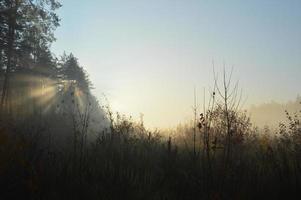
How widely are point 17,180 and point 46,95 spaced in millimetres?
42795

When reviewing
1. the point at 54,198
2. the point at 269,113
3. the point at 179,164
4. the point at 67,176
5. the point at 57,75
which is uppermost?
the point at 269,113

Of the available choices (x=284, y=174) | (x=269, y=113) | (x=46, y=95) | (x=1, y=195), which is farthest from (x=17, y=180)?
(x=269, y=113)

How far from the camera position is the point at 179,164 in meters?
6.14

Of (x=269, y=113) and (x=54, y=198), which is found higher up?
(x=269, y=113)

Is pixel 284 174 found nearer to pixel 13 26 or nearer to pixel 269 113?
pixel 13 26

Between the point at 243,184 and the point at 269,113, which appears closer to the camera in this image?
the point at 243,184

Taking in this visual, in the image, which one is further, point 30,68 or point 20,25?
point 30,68

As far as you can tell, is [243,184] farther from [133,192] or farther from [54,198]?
[54,198]

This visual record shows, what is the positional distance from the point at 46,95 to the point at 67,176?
43.0 m

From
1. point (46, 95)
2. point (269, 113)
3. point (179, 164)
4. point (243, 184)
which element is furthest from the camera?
point (269, 113)

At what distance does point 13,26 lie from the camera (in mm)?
23562

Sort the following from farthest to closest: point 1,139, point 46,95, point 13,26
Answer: point 46,95 → point 13,26 → point 1,139

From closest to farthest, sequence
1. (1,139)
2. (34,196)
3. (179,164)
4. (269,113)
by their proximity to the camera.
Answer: (34,196) → (1,139) → (179,164) → (269,113)

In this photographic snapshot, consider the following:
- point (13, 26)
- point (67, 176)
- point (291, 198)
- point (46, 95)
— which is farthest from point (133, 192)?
point (46, 95)
